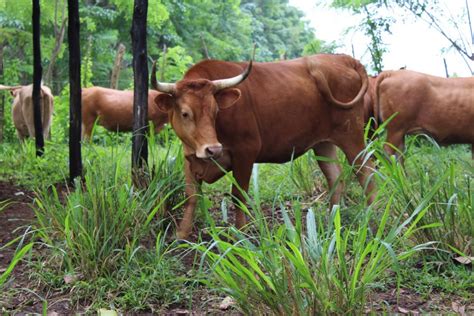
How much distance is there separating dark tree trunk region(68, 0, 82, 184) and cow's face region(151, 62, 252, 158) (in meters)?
1.66

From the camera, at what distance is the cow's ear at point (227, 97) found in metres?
5.23

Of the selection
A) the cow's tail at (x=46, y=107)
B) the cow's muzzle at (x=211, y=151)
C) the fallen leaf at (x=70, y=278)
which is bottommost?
the fallen leaf at (x=70, y=278)

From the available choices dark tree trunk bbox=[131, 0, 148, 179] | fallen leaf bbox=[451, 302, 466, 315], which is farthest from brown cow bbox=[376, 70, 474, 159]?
fallen leaf bbox=[451, 302, 466, 315]

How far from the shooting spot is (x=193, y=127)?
5.06 meters

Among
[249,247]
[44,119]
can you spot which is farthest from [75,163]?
[44,119]

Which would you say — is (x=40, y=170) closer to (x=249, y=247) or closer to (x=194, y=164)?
(x=194, y=164)

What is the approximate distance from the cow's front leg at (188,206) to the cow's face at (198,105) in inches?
8.7

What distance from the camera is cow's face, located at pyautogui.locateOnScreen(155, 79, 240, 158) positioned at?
16.3 feet

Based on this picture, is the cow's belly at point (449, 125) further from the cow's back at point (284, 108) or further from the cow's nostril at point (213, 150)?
the cow's nostril at point (213, 150)

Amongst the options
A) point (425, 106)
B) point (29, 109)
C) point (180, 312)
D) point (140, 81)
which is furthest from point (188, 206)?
point (29, 109)

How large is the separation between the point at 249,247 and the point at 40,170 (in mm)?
4897

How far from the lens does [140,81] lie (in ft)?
18.8

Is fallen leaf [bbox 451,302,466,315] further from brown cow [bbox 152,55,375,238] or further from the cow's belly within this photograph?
the cow's belly

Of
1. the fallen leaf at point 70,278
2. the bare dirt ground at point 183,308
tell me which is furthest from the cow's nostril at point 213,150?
the fallen leaf at point 70,278
